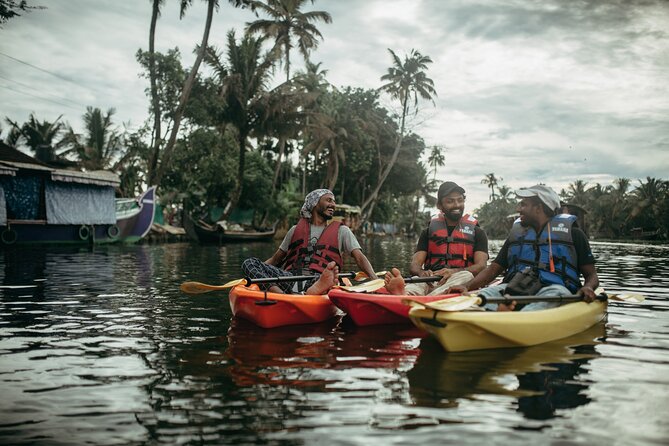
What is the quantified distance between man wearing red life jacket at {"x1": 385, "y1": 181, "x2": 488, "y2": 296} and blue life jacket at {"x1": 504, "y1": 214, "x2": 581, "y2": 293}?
107 centimetres

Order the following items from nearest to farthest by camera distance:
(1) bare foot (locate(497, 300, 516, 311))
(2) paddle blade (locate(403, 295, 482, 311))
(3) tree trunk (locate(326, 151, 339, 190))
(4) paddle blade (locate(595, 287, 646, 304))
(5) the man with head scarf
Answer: (2) paddle blade (locate(403, 295, 482, 311)), (1) bare foot (locate(497, 300, 516, 311)), (4) paddle blade (locate(595, 287, 646, 304)), (5) the man with head scarf, (3) tree trunk (locate(326, 151, 339, 190))

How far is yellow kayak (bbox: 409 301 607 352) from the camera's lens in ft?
14.2

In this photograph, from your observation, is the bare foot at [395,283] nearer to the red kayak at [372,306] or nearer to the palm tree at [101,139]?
the red kayak at [372,306]

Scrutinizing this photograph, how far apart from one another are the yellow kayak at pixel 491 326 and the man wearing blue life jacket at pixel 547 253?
319mm

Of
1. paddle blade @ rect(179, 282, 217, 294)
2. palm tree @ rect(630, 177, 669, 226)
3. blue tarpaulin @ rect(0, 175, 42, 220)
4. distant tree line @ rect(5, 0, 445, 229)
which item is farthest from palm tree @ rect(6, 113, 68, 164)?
palm tree @ rect(630, 177, 669, 226)

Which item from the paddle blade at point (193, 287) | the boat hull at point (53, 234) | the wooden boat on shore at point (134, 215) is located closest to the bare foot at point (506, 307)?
the paddle blade at point (193, 287)

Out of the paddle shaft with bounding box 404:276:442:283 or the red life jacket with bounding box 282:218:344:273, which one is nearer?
the paddle shaft with bounding box 404:276:442:283

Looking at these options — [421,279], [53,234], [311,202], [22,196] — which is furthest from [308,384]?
[53,234]

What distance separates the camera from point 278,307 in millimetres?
5699

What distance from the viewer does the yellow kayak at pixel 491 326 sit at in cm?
433

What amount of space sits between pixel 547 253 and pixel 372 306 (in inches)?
69.7

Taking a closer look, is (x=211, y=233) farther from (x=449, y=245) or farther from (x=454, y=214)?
(x=454, y=214)

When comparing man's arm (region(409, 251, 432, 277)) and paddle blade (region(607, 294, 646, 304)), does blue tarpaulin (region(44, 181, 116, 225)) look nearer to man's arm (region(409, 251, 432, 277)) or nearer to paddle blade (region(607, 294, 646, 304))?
man's arm (region(409, 251, 432, 277))

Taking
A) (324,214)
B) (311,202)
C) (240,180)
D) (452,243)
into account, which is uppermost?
(240,180)
